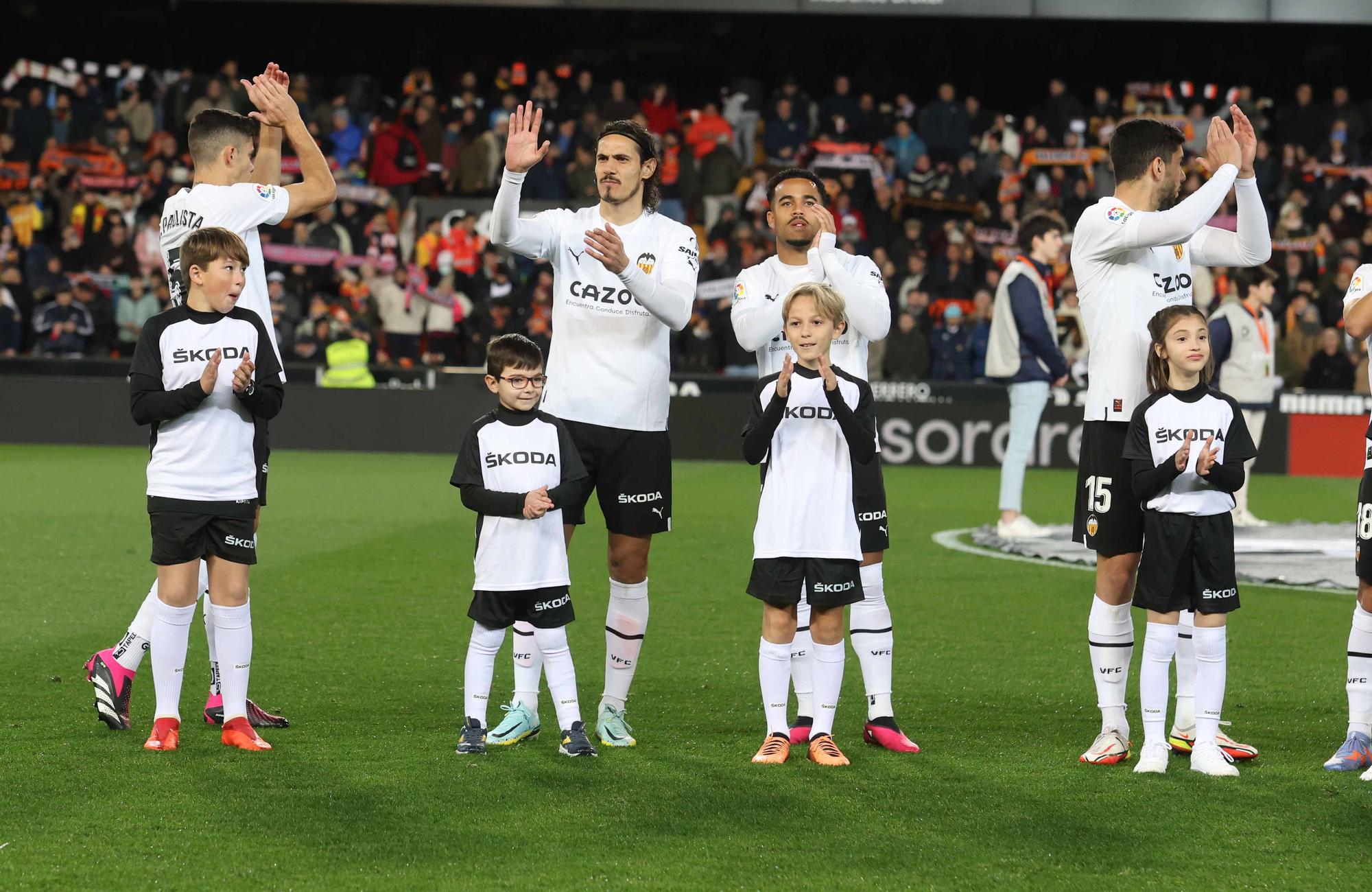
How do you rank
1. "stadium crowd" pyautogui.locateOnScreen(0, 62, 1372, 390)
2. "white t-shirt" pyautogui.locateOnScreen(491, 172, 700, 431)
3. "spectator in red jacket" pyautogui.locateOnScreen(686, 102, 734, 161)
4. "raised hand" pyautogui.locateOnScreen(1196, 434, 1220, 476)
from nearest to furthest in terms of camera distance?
"raised hand" pyautogui.locateOnScreen(1196, 434, 1220, 476) < "white t-shirt" pyautogui.locateOnScreen(491, 172, 700, 431) < "stadium crowd" pyautogui.locateOnScreen(0, 62, 1372, 390) < "spectator in red jacket" pyautogui.locateOnScreen(686, 102, 734, 161)

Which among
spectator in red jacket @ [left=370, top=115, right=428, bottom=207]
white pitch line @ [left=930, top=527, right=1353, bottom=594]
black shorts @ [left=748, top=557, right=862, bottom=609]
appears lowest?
white pitch line @ [left=930, top=527, right=1353, bottom=594]

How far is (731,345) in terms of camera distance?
20.1 meters

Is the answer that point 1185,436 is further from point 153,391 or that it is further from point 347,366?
point 347,366

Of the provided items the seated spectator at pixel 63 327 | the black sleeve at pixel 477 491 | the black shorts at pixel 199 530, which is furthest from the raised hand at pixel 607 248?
the seated spectator at pixel 63 327

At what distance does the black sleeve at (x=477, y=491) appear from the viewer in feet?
18.3

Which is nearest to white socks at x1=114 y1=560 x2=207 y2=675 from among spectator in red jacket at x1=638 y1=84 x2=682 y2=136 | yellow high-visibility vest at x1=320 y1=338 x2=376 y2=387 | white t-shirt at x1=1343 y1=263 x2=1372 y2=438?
white t-shirt at x1=1343 y1=263 x2=1372 y2=438

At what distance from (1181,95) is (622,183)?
2273 centimetres

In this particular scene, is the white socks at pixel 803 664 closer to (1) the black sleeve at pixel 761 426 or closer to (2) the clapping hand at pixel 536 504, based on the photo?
(1) the black sleeve at pixel 761 426

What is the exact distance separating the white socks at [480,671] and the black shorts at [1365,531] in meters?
2.97

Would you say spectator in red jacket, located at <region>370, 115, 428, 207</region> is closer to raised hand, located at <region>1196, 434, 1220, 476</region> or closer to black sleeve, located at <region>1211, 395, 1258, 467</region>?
black sleeve, located at <region>1211, 395, 1258, 467</region>

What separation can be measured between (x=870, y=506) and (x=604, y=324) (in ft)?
3.88

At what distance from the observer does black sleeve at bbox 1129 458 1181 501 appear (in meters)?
5.37

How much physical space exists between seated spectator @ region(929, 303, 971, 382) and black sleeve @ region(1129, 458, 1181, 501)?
13.9 metres

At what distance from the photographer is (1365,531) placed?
557 centimetres
